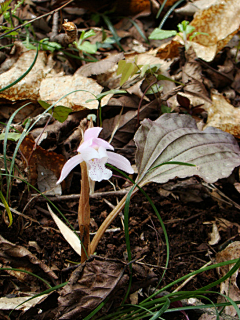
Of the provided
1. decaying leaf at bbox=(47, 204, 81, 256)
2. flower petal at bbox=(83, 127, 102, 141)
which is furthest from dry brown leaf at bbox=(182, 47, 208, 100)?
decaying leaf at bbox=(47, 204, 81, 256)

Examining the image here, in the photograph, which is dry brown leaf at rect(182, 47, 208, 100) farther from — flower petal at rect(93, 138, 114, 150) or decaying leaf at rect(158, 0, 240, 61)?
flower petal at rect(93, 138, 114, 150)

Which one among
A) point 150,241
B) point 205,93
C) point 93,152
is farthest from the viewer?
point 205,93

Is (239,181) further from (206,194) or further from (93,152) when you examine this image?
(93,152)

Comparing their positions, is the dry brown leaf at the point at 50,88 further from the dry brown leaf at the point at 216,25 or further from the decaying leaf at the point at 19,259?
the dry brown leaf at the point at 216,25

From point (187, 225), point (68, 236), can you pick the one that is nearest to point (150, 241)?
point (187, 225)

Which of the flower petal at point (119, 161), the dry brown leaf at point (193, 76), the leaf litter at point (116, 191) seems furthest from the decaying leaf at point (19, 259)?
the dry brown leaf at point (193, 76)

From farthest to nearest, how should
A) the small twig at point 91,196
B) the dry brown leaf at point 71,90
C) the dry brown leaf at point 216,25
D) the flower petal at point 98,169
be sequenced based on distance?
1. the dry brown leaf at point 216,25
2. the dry brown leaf at point 71,90
3. the small twig at point 91,196
4. the flower petal at point 98,169
